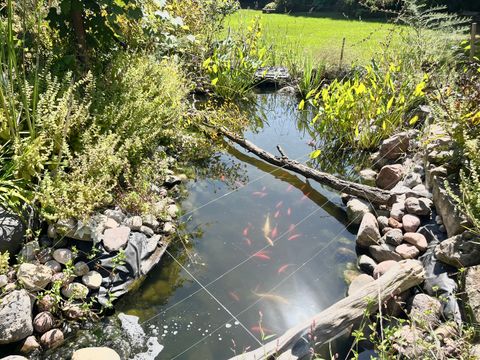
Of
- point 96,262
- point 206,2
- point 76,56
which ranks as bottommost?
point 96,262

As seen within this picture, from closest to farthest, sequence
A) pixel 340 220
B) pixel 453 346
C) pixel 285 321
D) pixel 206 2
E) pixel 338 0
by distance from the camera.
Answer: pixel 453 346 < pixel 285 321 < pixel 340 220 < pixel 206 2 < pixel 338 0

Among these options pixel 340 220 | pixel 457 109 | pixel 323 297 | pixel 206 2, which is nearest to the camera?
pixel 323 297

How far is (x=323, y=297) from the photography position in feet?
9.89

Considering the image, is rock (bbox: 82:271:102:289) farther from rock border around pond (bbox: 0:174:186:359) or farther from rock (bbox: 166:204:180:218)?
rock (bbox: 166:204:180:218)

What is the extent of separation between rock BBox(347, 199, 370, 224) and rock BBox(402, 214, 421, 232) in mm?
438

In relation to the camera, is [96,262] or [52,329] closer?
[52,329]

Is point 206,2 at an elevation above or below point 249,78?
above

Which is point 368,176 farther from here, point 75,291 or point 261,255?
point 75,291

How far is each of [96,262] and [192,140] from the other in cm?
221

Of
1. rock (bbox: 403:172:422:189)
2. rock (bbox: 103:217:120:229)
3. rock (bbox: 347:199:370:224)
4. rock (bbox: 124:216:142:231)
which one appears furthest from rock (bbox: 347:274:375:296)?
rock (bbox: 103:217:120:229)

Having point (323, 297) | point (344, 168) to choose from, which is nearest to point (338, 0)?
point (344, 168)

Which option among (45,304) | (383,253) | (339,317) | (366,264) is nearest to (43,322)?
(45,304)

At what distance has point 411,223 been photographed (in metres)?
3.33

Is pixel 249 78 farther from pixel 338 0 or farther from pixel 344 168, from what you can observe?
pixel 338 0
